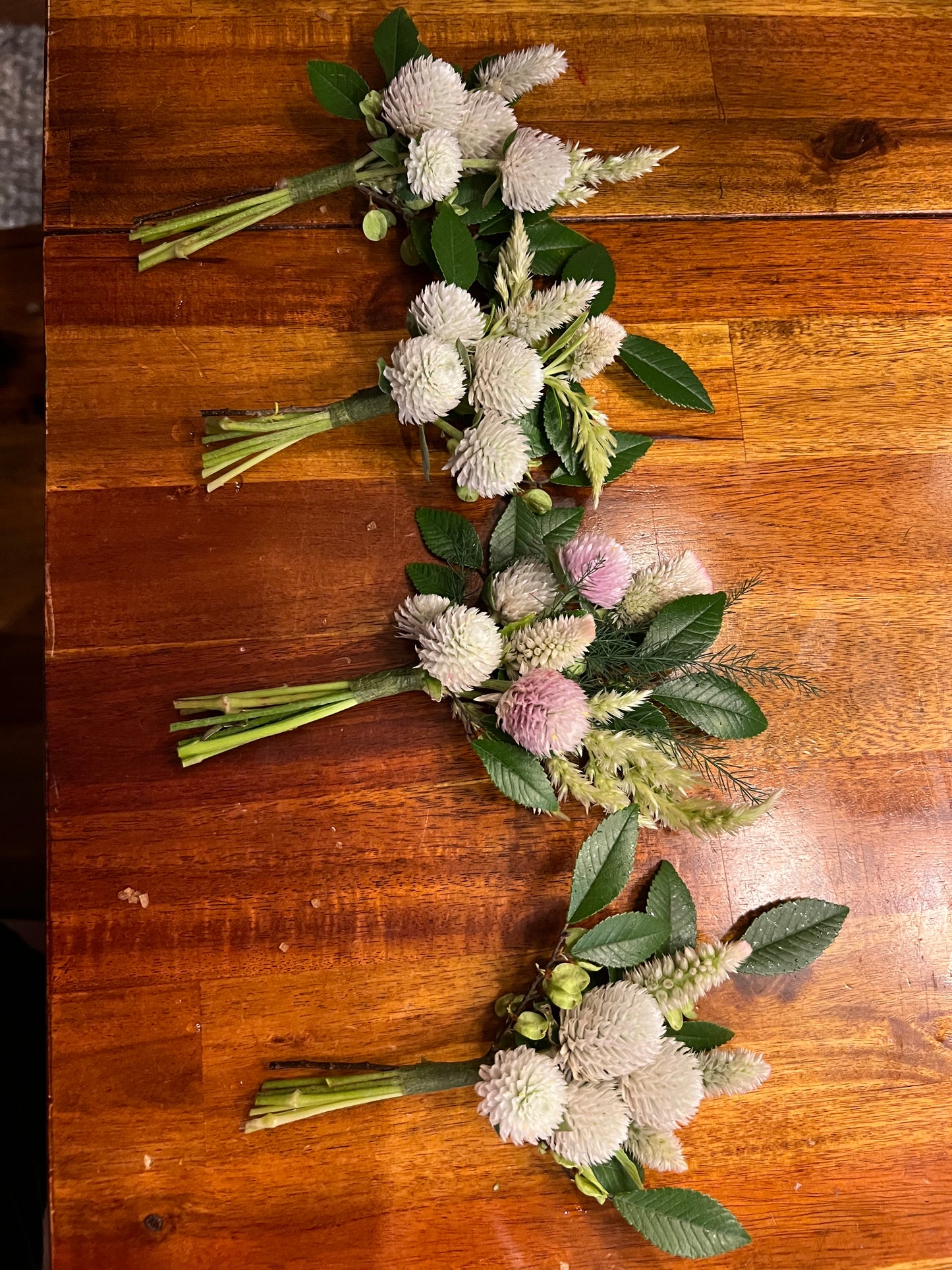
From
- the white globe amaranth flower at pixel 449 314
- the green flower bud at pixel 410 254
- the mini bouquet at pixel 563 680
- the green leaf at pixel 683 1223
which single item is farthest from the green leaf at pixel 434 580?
the green leaf at pixel 683 1223

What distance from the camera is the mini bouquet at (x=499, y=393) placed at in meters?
0.85

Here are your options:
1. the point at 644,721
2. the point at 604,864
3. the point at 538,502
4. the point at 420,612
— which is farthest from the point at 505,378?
the point at 604,864

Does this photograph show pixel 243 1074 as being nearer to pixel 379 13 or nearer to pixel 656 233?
pixel 656 233

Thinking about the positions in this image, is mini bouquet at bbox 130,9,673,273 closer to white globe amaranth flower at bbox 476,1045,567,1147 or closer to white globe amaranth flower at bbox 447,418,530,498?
white globe amaranth flower at bbox 447,418,530,498

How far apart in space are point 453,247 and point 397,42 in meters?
0.22

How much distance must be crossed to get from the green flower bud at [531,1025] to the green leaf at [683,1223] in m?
0.15

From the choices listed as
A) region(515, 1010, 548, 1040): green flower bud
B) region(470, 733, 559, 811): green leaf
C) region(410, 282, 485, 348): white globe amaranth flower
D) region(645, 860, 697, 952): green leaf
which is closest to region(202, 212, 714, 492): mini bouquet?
region(410, 282, 485, 348): white globe amaranth flower

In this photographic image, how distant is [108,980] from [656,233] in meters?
0.88

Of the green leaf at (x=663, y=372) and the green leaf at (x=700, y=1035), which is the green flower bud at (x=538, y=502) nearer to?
the green leaf at (x=663, y=372)

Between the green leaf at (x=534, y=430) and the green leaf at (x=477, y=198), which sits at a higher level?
the green leaf at (x=477, y=198)

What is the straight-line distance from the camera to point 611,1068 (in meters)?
0.77

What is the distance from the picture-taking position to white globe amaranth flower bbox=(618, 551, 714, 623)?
2.88 feet

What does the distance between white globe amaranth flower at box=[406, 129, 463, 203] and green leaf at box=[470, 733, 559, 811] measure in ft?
1.66

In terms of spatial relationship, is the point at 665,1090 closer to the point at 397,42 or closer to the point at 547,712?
the point at 547,712
